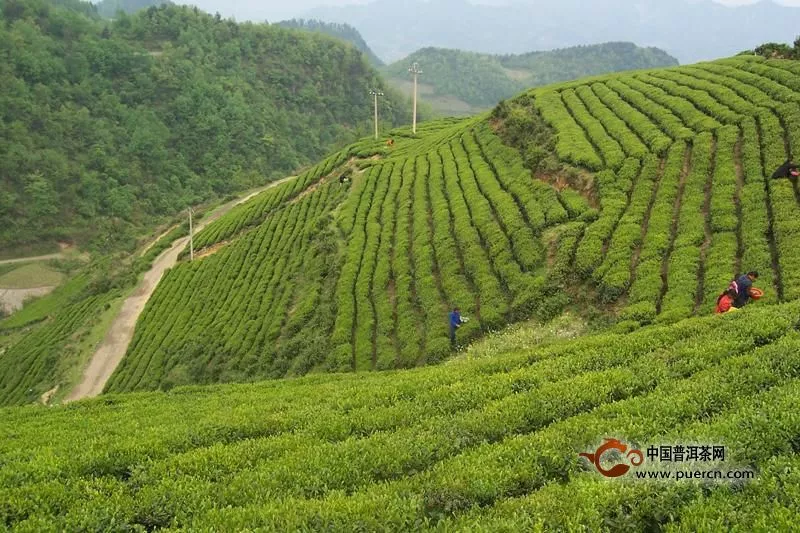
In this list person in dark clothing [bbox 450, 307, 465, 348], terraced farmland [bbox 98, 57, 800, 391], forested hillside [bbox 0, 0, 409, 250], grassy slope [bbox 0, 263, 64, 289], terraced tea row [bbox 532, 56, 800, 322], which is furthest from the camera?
forested hillside [bbox 0, 0, 409, 250]

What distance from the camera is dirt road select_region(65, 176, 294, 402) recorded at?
116 ft

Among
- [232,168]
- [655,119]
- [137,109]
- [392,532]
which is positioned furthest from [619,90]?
[137,109]

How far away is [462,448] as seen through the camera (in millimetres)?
8836

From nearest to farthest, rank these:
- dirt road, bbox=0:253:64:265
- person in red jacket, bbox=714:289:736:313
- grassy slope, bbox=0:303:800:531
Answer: grassy slope, bbox=0:303:800:531 → person in red jacket, bbox=714:289:736:313 → dirt road, bbox=0:253:64:265

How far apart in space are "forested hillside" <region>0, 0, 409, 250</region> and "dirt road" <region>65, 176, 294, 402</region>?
105 feet

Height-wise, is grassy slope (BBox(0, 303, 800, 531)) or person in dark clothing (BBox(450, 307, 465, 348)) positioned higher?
grassy slope (BBox(0, 303, 800, 531))

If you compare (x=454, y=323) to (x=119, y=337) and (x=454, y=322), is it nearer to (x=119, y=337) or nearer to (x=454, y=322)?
(x=454, y=322)

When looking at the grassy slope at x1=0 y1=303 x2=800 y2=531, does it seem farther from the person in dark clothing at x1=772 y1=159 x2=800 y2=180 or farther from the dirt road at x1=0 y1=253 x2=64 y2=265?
the dirt road at x1=0 y1=253 x2=64 y2=265

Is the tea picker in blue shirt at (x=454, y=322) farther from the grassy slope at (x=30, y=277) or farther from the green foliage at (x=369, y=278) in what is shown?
the grassy slope at (x=30, y=277)

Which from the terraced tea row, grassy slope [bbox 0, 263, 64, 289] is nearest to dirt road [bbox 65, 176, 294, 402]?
the terraced tea row

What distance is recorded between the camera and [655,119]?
29.5 meters

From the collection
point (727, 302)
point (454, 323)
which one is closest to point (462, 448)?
point (727, 302)

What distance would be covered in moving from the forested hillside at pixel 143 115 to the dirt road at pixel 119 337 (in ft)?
105

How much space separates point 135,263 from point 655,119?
52302mm
